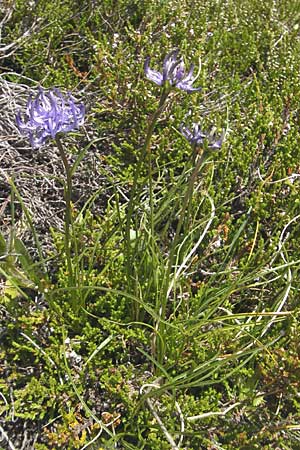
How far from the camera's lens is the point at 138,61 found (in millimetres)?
2637

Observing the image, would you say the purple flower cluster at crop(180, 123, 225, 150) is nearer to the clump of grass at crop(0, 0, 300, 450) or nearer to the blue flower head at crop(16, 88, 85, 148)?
the clump of grass at crop(0, 0, 300, 450)

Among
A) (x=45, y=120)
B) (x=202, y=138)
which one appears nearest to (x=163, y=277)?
(x=202, y=138)

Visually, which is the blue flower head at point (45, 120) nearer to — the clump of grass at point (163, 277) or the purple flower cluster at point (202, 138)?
the clump of grass at point (163, 277)

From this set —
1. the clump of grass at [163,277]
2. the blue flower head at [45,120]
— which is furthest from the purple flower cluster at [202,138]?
the blue flower head at [45,120]

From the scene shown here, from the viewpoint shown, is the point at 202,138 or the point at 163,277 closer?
the point at 202,138

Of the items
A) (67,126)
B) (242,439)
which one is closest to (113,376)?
(242,439)

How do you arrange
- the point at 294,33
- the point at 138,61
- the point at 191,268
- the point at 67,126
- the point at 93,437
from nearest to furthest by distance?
the point at 67,126 < the point at 93,437 < the point at 191,268 < the point at 138,61 < the point at 294,33

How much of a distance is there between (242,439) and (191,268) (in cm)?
58

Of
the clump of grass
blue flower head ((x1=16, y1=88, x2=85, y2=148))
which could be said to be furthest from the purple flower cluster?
blue flower head ((x1=16, y1=88, x2=85, y2=148))

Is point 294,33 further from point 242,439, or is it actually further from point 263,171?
point 242,439

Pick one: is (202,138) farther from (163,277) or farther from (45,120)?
(163,277)

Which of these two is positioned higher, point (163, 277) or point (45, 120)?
point (45, 120)

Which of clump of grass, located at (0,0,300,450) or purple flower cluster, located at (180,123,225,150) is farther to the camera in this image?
clump of grass, located at (0,0,300,450)

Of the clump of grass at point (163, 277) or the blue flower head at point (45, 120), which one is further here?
the clump of grass at point (163, 277)
